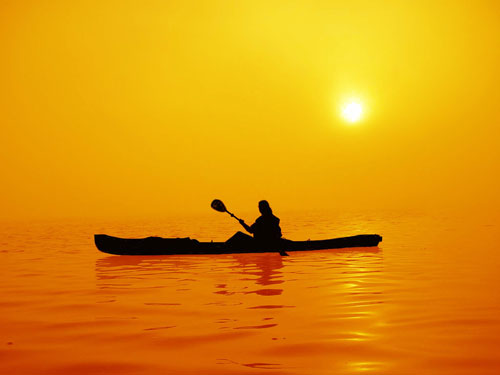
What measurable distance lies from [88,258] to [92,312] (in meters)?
10.3

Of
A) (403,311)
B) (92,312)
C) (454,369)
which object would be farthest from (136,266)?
(454,369)

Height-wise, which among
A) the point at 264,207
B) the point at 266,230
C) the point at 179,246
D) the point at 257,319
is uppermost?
the point at 264,207

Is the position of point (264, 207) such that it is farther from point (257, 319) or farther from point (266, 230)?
Answer: point (257, 319)

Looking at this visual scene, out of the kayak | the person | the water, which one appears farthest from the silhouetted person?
the water

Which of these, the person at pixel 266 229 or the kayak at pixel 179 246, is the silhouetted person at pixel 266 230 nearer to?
the person at pixel 266 229

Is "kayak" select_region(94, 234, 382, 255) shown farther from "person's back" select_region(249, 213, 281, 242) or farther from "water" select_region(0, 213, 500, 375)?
"water" select_region(0, 213, 500, 375)

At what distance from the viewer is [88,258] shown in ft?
59.9

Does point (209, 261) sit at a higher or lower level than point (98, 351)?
higher

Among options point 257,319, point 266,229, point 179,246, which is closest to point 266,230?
point 266,229

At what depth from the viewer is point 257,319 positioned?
7.49 metres

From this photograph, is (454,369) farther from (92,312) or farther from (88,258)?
(88,258)

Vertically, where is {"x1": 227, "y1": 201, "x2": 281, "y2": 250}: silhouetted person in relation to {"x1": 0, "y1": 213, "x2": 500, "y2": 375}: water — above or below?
above

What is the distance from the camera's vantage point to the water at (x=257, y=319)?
17.8 ft

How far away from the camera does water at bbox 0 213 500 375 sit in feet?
17.8
